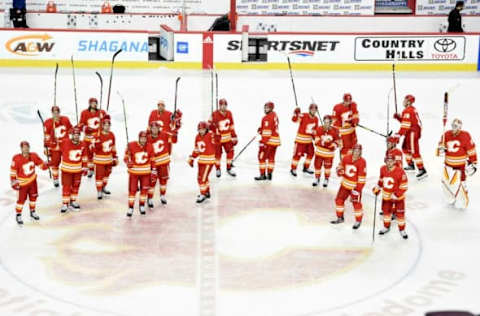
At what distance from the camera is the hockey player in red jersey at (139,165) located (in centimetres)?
1184

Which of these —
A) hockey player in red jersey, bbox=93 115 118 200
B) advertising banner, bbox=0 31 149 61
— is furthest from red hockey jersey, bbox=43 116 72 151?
advertising banner, bbox=0 31 149 61

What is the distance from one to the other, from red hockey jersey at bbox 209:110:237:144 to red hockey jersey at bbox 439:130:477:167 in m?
3.69

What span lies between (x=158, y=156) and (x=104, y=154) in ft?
3.06

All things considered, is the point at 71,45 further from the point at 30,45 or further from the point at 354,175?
the point at 354,175

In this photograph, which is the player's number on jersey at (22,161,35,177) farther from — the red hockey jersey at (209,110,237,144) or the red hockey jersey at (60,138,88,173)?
the red hockey jersey at (209,110,237,144)

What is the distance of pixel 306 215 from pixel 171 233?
227 centimetres

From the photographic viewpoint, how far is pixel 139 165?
11.9 meters

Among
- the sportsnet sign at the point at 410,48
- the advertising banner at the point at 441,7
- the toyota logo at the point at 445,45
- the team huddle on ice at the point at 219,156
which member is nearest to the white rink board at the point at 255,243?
the team huddle on ice at the point at 219,156

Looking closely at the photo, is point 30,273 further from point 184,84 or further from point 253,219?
point 184,84

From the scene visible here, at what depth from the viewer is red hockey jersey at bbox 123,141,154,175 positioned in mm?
11844

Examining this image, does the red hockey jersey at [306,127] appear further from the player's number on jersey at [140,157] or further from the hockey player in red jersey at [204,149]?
the player's number on jersey at [140,157]

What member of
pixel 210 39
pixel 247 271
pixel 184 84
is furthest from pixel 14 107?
pixel 247 271

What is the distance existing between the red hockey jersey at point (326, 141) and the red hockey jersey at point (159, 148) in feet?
8.89

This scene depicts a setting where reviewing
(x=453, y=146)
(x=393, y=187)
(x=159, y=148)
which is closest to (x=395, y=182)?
(x=393, y=187)
